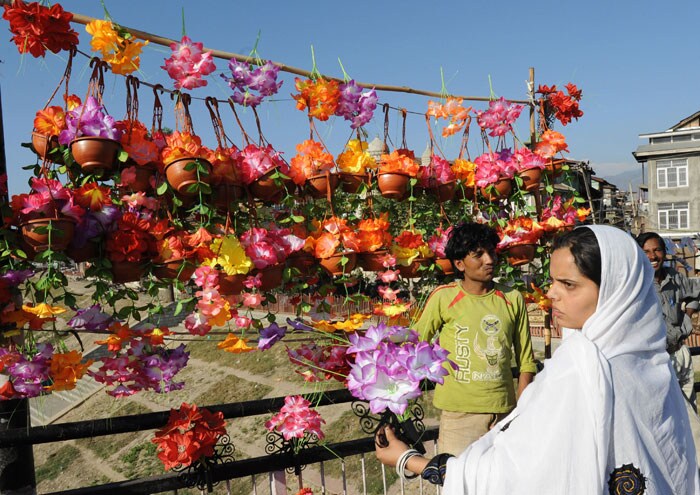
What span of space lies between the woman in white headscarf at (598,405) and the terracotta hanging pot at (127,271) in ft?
4.30

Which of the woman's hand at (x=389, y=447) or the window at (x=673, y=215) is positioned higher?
the window at (x=673, y=215)

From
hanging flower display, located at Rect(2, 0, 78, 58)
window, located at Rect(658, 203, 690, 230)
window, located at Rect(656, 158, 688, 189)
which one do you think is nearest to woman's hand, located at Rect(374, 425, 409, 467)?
hanging flower display, located at Rect(2, 0, 78, 58)

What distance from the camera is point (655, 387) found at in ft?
4.26

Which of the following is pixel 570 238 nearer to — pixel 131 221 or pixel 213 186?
pixel 213 186

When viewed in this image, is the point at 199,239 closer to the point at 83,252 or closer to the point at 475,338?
the point at 83,252

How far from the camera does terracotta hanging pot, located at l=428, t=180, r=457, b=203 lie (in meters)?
2.73

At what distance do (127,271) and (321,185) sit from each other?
873 mm

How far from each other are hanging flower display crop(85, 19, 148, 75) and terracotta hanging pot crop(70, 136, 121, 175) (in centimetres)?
29

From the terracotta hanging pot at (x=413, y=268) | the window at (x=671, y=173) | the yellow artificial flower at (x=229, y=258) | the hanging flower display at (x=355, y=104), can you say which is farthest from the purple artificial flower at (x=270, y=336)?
the window at (x=671, y=173)

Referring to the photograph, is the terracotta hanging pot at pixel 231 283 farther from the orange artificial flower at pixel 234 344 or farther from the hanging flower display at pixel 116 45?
the hanging flower display at pixel 116 45

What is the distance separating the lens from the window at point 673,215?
Result: 27562 mm

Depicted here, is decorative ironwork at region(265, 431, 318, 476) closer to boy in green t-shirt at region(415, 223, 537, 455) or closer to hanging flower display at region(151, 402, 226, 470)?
hanging flower display at region(151, 402, 226, 470)

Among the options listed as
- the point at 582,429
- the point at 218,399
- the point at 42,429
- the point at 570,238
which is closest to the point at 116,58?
the point at 42,429

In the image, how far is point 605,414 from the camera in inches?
47.9
